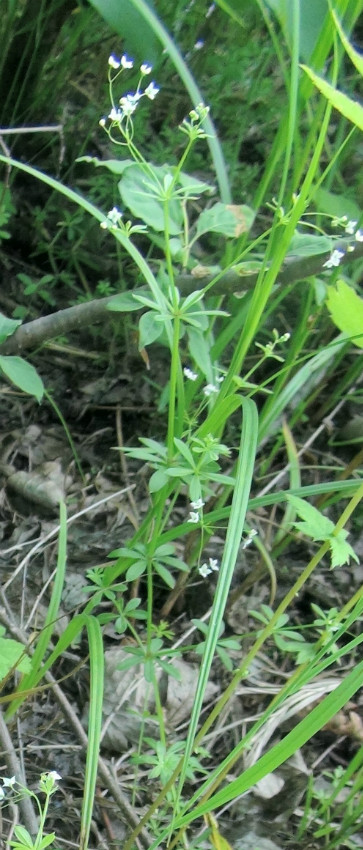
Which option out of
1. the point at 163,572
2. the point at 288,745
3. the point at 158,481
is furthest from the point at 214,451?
the point at 288,745

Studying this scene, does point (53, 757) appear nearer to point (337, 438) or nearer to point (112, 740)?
point (112, 740)

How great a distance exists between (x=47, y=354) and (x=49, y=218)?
0.29 meters

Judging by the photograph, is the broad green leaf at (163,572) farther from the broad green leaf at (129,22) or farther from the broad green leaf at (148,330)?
the broad green leaf at (129,22)

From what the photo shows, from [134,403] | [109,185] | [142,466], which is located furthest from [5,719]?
[109,185]

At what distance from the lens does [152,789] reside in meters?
0.92

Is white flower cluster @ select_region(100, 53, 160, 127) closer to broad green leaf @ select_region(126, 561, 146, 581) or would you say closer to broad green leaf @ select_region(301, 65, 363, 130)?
broad green leaf @ select_region(301, 65, 363, 130)

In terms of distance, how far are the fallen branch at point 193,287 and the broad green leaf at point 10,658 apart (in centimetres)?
43

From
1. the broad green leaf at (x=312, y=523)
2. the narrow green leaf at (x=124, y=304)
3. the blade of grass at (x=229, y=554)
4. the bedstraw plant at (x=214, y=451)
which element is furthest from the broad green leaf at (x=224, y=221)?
the broad green leaf at (x=312, y=523)

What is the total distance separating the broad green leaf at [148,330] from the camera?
75 centimetres

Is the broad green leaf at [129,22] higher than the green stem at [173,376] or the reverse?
higher

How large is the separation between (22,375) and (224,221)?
0.35 meters

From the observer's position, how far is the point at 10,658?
777 millimetres

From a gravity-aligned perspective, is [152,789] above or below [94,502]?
below

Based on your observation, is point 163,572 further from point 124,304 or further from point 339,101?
point 339,101
